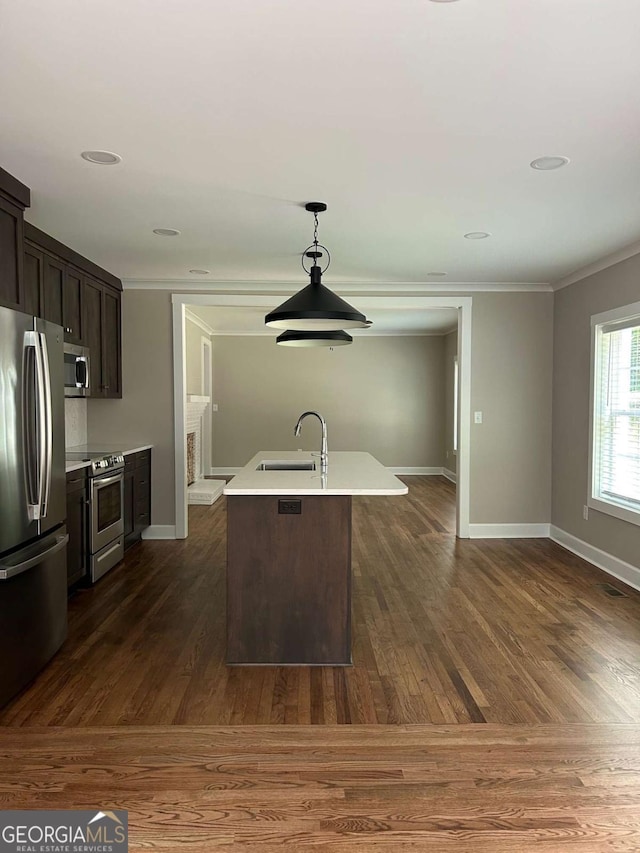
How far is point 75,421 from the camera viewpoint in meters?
5.57

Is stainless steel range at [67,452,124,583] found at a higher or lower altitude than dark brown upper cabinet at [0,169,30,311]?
lower

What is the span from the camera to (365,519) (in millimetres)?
6984

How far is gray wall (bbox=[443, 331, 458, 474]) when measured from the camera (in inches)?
398

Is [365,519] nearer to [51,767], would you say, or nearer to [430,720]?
[430,720]

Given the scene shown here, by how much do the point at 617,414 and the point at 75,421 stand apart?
4.66 meters

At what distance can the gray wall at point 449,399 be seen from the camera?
10.1 metres

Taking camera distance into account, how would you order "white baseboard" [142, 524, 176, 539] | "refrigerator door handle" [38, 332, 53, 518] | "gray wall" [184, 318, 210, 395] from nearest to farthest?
1. "refrigerator door handle" [38, 332, 53, 518]
2. "white baseboard" [142, 524, 176, 539]
3. "gray wall" [184, 318, 210, 395]

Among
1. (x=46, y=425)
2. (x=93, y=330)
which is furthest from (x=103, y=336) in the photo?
(x=46, y=425)

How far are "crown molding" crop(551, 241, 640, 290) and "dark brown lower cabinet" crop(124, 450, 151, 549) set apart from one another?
420 centimetres

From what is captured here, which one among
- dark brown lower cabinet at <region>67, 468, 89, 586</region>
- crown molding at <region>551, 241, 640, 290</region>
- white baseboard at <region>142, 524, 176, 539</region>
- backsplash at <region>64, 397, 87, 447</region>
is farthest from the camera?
white baseboard at <region>142, 524, 176, 539</region>

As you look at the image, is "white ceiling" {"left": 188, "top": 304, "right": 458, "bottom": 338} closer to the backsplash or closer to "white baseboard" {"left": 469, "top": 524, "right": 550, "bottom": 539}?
the backsplash

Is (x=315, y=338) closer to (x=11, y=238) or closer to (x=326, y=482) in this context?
(x=326, y=482)

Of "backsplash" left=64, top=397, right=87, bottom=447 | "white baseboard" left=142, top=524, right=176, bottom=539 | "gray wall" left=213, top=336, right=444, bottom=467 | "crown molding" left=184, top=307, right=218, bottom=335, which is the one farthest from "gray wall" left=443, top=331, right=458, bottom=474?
"backsplash" left=64, top=397, right=87, bottom=447

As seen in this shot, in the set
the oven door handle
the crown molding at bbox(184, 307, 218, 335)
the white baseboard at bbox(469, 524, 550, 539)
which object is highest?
the crown molding at bbox(184, 307, 218, 335)
